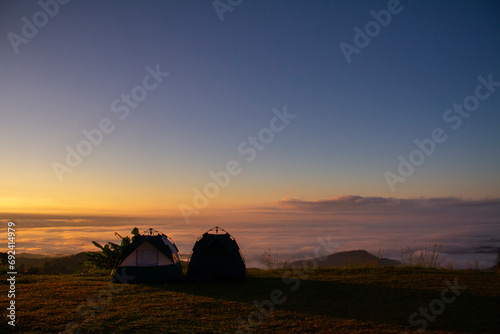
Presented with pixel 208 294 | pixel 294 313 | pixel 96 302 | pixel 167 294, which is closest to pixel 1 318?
pixel 96 302

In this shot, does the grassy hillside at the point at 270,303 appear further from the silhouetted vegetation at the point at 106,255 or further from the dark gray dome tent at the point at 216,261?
the silhouetted vegetation at the point at 106,255

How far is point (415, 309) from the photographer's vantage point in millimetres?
11117

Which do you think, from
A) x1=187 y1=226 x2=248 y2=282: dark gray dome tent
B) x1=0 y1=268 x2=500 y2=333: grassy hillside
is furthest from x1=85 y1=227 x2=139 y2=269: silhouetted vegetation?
x1=187 y1=226 x2=248 y2=282: dark gray dome tent

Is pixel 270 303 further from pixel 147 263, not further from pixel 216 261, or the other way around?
pixel 147 263

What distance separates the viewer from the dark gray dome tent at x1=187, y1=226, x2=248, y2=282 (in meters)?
16.6

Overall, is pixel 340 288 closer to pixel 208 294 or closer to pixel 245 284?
pixel 245 284

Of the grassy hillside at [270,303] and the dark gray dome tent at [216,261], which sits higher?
the dark gray dome tent at [216,261]

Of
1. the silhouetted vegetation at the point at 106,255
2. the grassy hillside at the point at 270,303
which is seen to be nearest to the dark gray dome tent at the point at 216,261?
the grassy hillside at the point at 270,303

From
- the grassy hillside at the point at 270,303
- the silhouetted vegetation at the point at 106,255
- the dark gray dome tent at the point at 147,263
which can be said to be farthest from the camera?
the silhouetted vegetation at the point at 106,255

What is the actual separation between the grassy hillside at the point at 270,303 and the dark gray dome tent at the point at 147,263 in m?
0.72

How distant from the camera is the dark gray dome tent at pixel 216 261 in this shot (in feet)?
54.3

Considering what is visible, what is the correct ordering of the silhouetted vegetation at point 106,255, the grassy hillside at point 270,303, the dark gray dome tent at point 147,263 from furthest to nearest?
the silhouetted vegetation at point 106,255 → the dark gray dome tent at point 147,263 → the grassy hillside at point 270,303

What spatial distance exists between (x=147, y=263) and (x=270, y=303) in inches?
271

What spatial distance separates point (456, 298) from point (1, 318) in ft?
45.5
